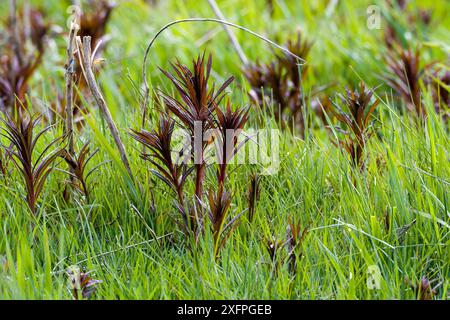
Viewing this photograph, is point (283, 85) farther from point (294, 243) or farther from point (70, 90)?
point (294, 243)

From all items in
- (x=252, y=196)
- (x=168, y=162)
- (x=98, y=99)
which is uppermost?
(x=98, y=99)

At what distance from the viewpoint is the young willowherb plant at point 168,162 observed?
2430 mm

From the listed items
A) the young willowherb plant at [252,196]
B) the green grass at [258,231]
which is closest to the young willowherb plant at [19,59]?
the green grass at [258,231]

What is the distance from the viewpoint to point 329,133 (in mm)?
3402

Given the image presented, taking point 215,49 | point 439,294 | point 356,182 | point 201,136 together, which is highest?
point 215,49

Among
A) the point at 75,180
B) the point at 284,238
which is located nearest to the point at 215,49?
the point at 75,180

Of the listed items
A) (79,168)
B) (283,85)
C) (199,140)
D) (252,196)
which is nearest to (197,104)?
(199,140)

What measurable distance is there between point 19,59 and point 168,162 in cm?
231

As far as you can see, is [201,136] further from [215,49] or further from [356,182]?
[215,49]

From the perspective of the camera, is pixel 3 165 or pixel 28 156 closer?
pixel 28 156

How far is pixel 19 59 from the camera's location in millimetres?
4418

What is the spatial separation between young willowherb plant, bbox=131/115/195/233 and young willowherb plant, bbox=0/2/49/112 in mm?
525

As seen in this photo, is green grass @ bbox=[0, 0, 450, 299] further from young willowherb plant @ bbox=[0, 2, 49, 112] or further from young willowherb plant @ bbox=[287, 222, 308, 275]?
young willowherb plant @ bbox=[0, 2, 49, 112]

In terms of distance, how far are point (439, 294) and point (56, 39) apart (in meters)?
4.13
